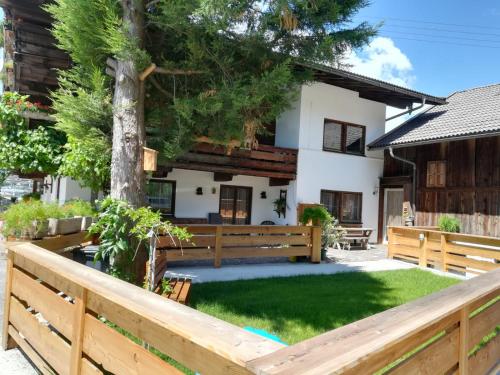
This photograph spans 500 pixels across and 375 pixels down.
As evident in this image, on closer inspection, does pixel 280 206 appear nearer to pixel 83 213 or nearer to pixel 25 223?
pixel 83 213

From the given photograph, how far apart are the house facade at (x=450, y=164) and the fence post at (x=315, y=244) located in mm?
5380

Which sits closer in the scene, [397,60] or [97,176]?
[97,176]

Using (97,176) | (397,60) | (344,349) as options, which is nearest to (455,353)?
(344,349)

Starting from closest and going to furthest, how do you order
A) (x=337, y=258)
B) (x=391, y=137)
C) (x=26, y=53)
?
(x=26, y=53)
(x=337, y=258)
(x=391, y=137)

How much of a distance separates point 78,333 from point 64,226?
310 centimetres

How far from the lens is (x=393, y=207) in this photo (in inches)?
564

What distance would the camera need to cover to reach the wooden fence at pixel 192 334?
1239 mm

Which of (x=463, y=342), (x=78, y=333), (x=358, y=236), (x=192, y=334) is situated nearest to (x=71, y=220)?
(x=78, y=333)

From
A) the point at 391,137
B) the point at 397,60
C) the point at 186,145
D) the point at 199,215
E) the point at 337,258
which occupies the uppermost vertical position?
the point at 397,60

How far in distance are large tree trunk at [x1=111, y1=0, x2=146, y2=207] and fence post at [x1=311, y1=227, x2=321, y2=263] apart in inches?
201

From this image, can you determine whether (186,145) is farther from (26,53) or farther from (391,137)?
(391,137)

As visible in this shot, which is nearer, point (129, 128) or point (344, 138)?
point (129, 128)

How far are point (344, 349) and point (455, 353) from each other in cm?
156

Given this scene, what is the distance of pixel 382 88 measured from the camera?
42.1 feet
